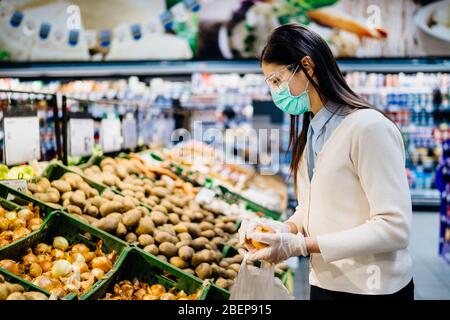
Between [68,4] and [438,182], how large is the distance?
5.91 m

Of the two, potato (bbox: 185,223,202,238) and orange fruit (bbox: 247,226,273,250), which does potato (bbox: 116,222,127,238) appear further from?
orange fruit (bbox: 247,226,273,250)

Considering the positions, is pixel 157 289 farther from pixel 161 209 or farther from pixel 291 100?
pixel 291 100

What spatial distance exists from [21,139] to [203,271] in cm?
148

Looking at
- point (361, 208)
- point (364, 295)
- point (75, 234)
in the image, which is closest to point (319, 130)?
point (361, 208)

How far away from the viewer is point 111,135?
4746 millimetres

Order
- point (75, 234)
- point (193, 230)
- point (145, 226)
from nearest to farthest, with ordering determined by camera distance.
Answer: point (75, 234) → point (145, 226) → point (193, 230)

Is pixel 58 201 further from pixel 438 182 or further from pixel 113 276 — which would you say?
pixel 438 182

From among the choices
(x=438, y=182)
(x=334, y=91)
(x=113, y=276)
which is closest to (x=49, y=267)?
(x=113, y=276)

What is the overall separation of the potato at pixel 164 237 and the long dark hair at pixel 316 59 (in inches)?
58.3

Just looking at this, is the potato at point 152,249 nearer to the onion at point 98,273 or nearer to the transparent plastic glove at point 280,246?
the onion at point 98,273

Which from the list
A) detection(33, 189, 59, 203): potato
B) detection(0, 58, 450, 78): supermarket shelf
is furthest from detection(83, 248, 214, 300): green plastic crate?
detection(0, 58, 450, 78): supermarket shelf

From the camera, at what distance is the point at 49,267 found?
2.29 metres

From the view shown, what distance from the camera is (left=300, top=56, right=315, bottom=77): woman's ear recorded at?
160 centimetres

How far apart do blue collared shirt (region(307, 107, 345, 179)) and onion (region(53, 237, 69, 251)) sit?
1.44m
